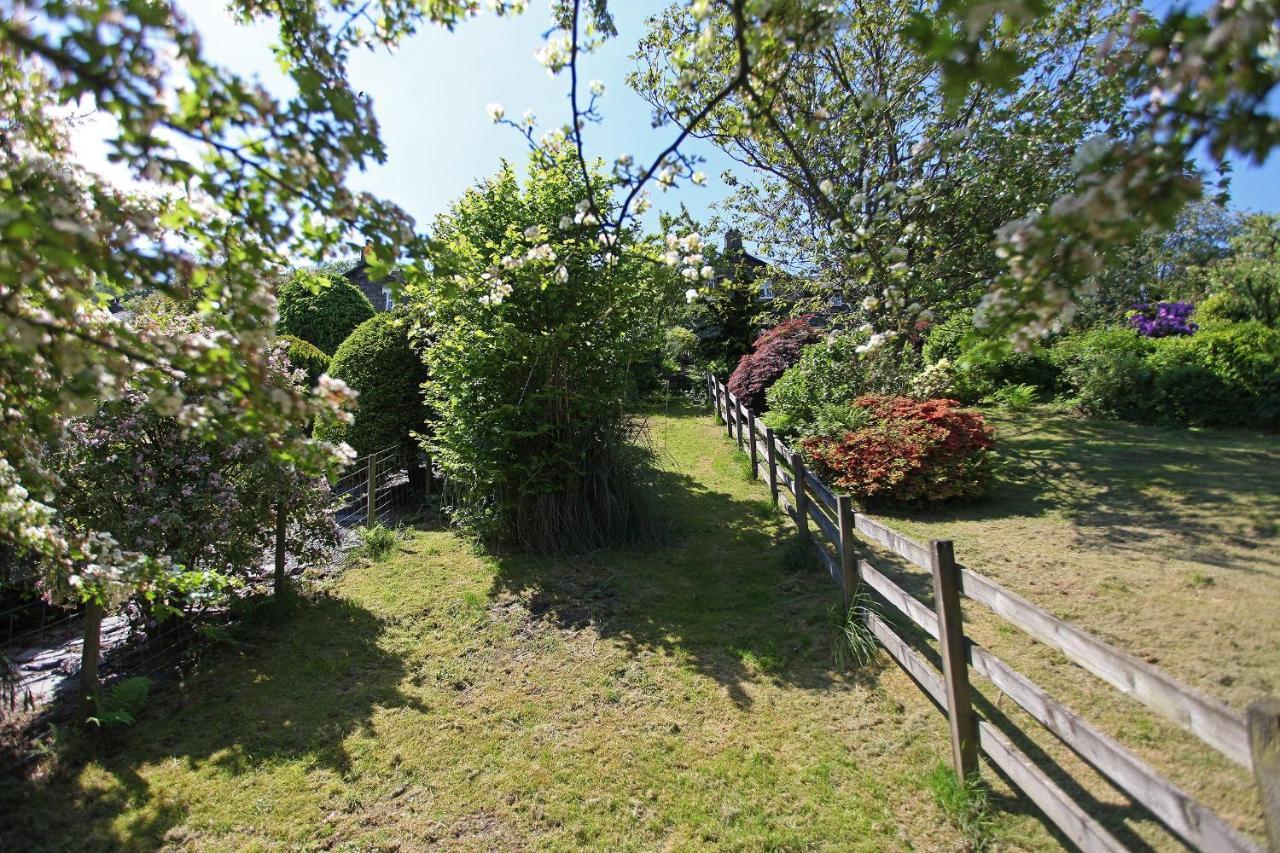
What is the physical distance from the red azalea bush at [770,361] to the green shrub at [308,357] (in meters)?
7.82

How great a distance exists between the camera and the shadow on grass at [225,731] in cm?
332

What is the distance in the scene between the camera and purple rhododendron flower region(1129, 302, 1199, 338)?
49.1 ft

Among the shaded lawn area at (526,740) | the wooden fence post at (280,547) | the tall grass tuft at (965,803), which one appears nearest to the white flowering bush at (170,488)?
the wooden fence post at (280,547)

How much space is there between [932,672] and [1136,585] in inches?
101

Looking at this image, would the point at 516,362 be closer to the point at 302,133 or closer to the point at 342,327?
the point at 302,133

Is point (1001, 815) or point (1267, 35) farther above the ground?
point (1267, 35)

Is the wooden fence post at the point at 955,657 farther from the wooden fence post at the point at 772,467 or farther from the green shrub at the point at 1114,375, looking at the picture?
the green shrub at the point at 1114,375

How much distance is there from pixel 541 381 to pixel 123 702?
4.37m

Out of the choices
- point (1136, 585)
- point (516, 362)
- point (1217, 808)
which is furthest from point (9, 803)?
point (1136, 585)

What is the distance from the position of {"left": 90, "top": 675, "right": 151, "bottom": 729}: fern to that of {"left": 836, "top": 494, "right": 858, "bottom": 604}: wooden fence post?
4882 mm

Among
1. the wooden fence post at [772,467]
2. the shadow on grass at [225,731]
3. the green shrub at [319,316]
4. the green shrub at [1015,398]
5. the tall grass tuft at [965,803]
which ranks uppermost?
the green shrub at [319,316]

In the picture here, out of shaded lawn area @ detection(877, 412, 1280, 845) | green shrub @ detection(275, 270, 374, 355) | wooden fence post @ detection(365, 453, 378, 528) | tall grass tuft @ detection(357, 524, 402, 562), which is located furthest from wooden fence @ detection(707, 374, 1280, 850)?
green shrub @ detection(275, 270, 374, 355)

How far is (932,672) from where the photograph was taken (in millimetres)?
3721

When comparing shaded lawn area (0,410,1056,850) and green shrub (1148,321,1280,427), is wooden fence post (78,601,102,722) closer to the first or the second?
shaded lawn area (0,410,1056,850)
